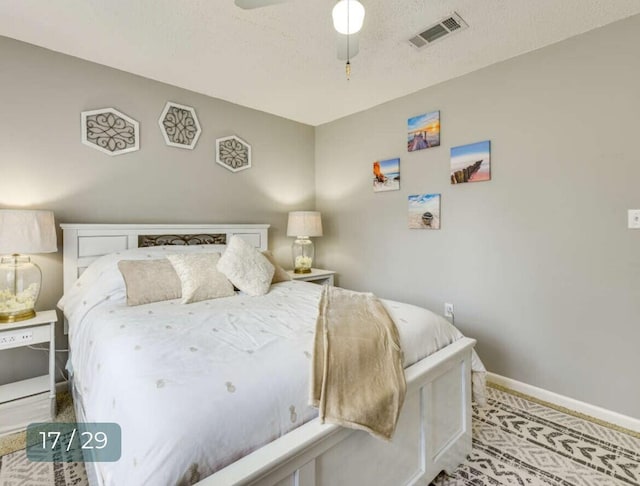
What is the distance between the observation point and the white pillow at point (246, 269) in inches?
88.8

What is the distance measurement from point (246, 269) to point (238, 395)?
1402 mm

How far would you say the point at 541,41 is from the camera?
219 cm

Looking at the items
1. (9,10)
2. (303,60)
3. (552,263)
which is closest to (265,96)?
(303,60)

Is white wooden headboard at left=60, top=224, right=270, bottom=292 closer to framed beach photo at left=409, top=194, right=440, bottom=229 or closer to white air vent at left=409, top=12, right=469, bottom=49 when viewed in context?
framed beach photo at left=409, top=194, right=440, bottom=229

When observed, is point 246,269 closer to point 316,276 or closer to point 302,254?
point 316,276

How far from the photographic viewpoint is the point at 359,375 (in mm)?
1201

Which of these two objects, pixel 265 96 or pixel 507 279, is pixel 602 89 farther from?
pixel 265 96

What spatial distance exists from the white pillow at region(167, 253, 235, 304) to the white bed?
0.37ft

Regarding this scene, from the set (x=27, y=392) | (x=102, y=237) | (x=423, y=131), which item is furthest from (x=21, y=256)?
→ (x=423, y=131)

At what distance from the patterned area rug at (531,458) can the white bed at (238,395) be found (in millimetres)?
161

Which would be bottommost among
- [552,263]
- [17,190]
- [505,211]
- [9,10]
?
[552,263]

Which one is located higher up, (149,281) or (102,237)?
(102,237)

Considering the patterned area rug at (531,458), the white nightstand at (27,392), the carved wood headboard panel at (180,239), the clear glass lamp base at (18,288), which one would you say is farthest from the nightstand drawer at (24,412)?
the carved wood headboard panel at (180,239)

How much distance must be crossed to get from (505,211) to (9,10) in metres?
3.52
